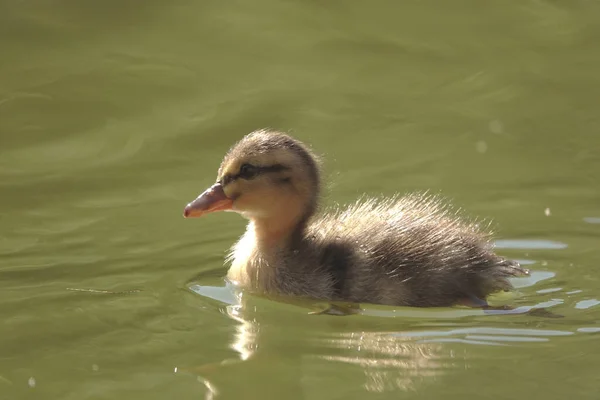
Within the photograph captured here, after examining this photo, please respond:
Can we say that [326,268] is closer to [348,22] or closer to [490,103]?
[490,103]

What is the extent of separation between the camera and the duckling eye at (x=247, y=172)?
5.39 metres

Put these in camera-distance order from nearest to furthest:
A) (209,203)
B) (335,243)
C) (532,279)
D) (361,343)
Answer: (361,343)
(335,243)
(209,203)
(532,279)

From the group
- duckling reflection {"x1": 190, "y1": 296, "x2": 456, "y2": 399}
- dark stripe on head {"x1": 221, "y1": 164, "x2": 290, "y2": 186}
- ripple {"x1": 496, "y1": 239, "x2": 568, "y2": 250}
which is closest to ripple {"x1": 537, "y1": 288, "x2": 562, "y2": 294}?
ripple {"x1": 496, "y1": 239, "x2": 568, "y2": 250}

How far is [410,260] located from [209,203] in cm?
87

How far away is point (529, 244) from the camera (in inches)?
235

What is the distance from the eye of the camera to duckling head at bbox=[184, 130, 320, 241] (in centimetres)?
538

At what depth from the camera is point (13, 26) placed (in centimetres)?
795

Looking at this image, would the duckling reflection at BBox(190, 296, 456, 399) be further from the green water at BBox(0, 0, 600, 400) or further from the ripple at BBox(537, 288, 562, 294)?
the ripple at BBox(537, 288, 562, 294)

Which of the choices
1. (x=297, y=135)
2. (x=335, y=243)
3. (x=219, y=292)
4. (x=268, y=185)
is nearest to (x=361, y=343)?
(x=335, y=243)

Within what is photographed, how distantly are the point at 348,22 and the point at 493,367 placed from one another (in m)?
4.43

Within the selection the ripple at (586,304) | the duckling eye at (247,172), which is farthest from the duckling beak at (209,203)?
the ripple at (586,304)

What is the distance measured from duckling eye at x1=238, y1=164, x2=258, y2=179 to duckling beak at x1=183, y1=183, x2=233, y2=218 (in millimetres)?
108

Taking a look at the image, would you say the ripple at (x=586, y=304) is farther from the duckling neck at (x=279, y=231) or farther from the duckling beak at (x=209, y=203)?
the duckling beak at (x=209, y=203)

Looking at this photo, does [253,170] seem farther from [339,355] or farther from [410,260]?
[339,355]
